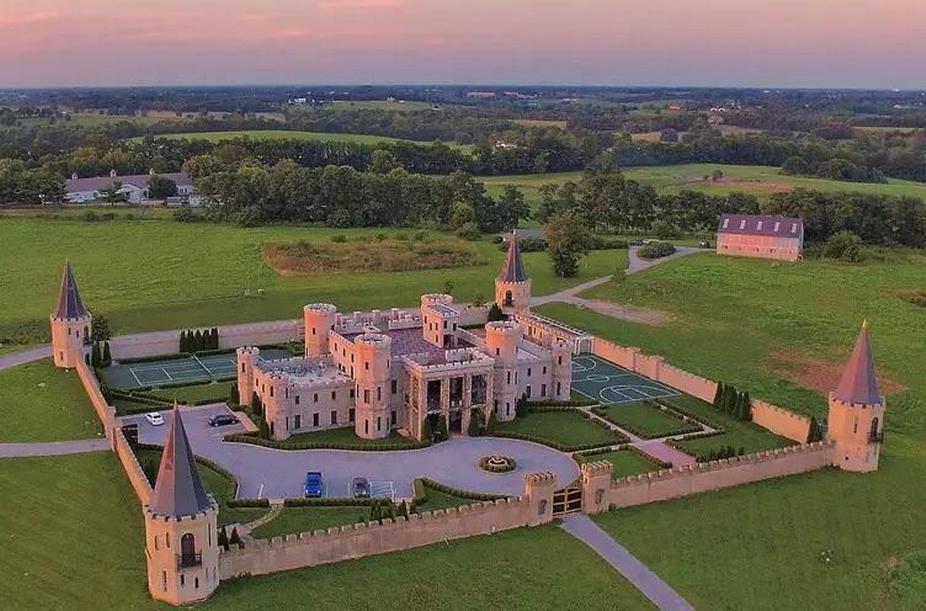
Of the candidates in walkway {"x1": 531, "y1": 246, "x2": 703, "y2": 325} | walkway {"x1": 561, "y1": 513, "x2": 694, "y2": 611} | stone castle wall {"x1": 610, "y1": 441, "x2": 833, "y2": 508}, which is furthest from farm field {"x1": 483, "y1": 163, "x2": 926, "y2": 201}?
walkway {"x1": 561, "y1": 513, "x2": 694, "y2": 611}

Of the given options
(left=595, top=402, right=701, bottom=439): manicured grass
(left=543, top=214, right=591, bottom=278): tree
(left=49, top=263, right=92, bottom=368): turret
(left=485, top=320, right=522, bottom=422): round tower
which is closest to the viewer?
(left=595, top=402, right=701, bottom=439): manicured grass

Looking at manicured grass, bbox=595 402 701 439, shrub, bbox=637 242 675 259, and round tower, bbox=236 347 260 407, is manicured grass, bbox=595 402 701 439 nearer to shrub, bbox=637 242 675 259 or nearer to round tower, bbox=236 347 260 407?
round tower, bbox=236 347 260 407

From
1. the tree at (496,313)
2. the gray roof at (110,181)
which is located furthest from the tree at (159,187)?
the tree at (496,313)

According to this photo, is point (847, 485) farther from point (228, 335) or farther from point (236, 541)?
point (228, 335)

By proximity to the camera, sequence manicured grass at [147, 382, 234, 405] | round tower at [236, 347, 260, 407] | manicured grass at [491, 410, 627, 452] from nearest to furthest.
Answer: manicured grass at [491, 410, 627, 452]
round tower at [236, 347, 260, 407]
manicured grass at [147, 382, 234, 405]

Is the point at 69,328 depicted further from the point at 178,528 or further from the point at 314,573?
the point at 314,573

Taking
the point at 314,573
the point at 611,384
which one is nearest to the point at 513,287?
the point at 611,384
